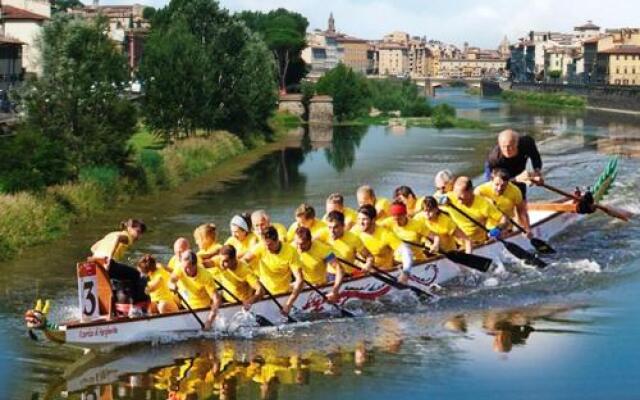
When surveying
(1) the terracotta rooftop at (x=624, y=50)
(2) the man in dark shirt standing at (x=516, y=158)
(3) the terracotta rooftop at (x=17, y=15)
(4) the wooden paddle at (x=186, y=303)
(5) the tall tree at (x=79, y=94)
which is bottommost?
(4) the wooden paddle at (x=186, y=303)

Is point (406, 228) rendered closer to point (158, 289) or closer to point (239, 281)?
point (239, 281)

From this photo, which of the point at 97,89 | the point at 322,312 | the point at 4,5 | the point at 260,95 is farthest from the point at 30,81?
the point at 4,5

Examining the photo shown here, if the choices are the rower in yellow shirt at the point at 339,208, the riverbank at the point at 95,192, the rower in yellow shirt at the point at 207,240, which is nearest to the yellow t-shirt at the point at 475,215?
the rower in yellow shirt at the point at 339,208

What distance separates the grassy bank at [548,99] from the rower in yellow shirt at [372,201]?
90.9 meters

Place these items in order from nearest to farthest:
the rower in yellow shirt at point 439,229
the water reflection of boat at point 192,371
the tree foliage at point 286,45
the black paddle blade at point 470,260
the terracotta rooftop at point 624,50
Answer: the water reflection of boat at point 192,371 → the rower in yellow shirt at point 439,229 → the black paddle blade at point 470,260 → the tree foliage at point 286,45 → the terracotta rooftop at point 624,50

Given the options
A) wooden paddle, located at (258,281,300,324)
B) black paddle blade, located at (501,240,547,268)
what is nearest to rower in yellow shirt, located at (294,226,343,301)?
wooden paddle, located at (258,281,300,324)

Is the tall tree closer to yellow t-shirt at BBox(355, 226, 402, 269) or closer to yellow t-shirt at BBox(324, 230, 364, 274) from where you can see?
yellow t-shirt at BBox(355, 226, 402, 269)

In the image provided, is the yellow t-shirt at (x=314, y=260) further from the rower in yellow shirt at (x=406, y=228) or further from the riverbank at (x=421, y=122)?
the riverbank at (x=421, y=122)

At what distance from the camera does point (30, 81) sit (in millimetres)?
26047

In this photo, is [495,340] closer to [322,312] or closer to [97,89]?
[322,312]

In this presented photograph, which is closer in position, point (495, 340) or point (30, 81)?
point (495, 340)

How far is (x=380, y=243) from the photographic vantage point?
15.3 meters

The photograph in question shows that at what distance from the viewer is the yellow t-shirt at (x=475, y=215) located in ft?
55.3

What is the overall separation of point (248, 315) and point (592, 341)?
160 inches
